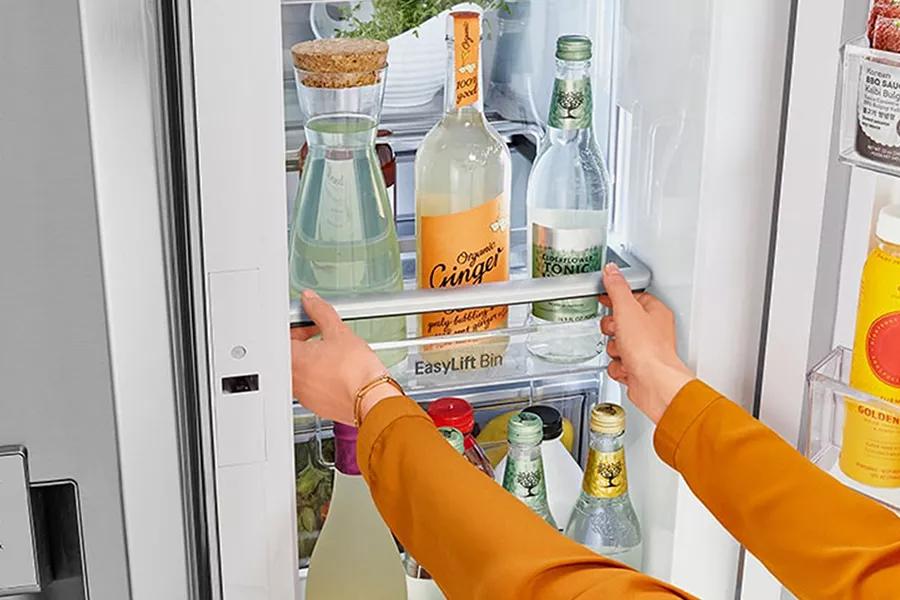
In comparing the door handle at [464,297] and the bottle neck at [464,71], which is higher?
the bottle neck at [464,71]

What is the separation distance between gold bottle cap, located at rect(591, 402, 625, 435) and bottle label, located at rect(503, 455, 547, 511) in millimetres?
71

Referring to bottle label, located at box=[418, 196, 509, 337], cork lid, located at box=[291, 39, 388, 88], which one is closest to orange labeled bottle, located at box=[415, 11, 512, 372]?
bottle label, located at box=[418, 196, 509, 337]

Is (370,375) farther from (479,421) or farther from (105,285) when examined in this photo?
(105,285)

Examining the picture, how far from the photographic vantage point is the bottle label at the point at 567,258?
4.11 feet

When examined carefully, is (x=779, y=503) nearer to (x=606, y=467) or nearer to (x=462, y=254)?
(x=606, y=467)

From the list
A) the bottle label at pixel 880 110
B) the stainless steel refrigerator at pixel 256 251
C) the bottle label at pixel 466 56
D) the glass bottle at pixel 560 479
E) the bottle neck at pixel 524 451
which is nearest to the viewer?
the stainless steel refrigerator at pixel 256 251

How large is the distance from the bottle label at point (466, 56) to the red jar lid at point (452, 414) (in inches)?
11.7

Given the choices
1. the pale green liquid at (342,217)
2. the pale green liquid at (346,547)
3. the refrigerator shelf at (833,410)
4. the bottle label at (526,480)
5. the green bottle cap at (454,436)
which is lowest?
the pale green liquid at (346,547)

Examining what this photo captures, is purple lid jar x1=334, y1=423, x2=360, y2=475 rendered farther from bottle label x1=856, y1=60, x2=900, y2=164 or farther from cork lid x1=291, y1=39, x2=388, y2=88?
bottle label x1=856, y1=60, x2=900, y2=164

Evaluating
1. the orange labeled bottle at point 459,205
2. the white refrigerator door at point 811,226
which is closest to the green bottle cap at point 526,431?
the orange labeled bottle at point 459,205

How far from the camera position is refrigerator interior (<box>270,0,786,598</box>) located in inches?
43.1

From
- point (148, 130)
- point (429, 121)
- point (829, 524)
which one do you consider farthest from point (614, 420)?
point (148, 130)

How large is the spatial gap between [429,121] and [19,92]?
76 cm

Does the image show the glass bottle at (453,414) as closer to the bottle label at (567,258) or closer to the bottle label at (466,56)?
the bottle label at (567,258)
